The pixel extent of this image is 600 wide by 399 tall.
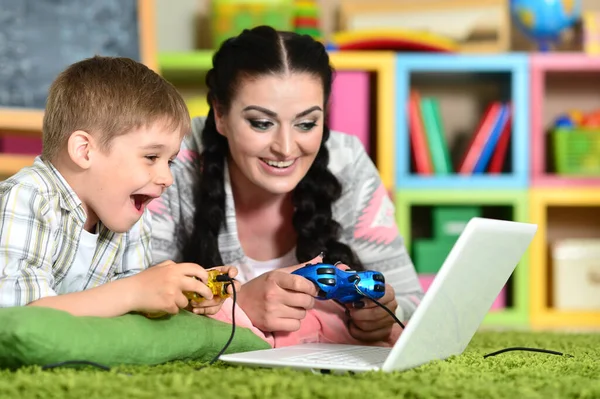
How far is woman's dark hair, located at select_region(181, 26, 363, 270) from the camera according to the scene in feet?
5.53

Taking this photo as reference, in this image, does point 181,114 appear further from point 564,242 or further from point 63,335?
point 564,242

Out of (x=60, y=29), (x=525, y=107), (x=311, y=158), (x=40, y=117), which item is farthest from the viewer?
(x=525, y=107)

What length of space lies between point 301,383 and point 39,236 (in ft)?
1.61

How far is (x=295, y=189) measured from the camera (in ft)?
6.07

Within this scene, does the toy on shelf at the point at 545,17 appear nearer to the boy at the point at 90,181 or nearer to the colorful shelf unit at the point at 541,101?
the colorful shelf unit at the point at 541,101

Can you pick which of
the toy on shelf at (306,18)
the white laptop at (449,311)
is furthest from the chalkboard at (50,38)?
the white laptop at (449,311)

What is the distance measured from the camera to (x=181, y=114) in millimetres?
1326

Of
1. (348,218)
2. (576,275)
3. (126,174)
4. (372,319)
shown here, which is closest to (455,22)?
(576,275)

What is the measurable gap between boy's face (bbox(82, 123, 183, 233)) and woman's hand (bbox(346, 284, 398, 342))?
41 centimetres

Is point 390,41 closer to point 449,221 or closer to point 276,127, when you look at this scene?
point 449,221

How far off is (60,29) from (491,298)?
175cm

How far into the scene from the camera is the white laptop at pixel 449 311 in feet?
3.16

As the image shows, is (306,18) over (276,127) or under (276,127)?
over

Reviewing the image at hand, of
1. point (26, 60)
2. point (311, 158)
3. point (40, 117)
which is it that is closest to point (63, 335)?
point (311, 158)
